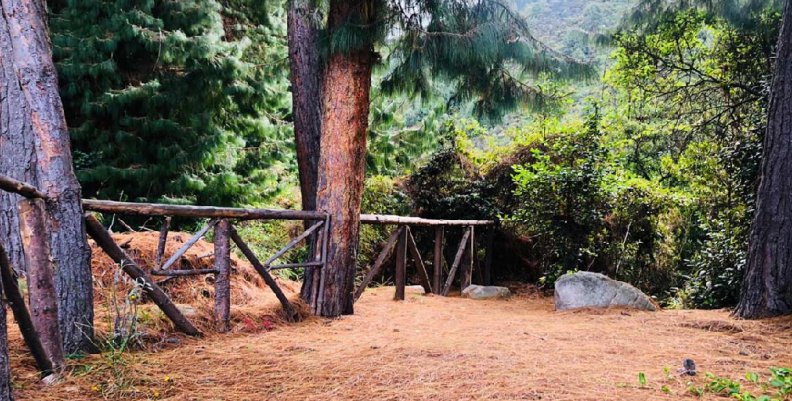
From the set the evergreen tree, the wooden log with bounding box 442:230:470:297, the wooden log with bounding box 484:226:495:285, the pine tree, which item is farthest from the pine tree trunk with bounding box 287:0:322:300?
the wooden log with bounding box 484:226:495:285

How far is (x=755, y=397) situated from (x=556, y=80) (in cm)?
315

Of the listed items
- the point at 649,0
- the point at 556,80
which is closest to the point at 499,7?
the point at 556,80

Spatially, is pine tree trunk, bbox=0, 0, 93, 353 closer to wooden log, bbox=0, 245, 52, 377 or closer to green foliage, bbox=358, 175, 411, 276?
wooden log, bbox=0, 245, 52, 377

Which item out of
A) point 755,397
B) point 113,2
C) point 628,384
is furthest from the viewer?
point 113,2

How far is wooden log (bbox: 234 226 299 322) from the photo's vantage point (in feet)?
12.6

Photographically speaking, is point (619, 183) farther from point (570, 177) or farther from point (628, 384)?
point (628, 384)

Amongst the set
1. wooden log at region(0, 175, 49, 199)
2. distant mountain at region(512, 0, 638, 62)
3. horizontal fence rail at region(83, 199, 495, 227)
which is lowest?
horizontal fence rail at region(83, 199, 495, 227)

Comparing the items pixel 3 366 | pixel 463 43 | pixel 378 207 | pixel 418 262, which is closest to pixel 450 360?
pixel 3 366

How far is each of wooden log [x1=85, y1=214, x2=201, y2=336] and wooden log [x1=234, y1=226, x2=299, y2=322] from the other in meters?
0.65

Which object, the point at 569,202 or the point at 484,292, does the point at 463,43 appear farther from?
the point at 484,292

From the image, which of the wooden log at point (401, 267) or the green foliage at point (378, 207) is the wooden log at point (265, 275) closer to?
the wooden log at point (401, 267)

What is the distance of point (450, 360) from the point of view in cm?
296

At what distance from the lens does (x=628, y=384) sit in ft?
8.27

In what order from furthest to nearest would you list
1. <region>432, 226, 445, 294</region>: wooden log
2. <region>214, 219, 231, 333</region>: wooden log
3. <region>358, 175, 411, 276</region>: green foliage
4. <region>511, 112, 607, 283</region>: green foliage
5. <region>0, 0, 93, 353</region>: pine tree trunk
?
<region>358, 175, 411, 276</region>: green foliage → <region>432, 226, 445, 294</region>: wooden log → <region>511, 112, 607, 283</region>: green foliage → <region>214, 219, 231, 333</region>: wooden log → <region>0, 0, 93, 353</region>: pine tree trunk
